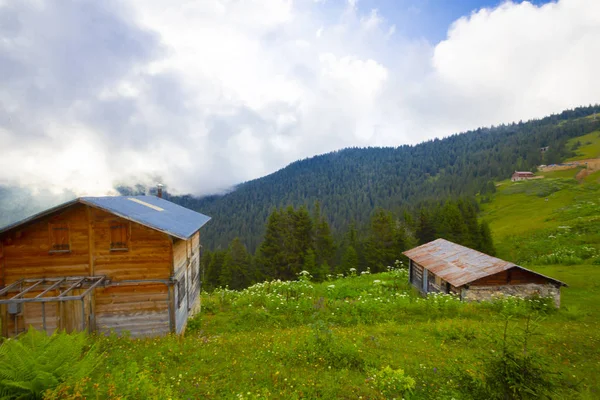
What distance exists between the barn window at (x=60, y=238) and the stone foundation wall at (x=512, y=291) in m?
20.7

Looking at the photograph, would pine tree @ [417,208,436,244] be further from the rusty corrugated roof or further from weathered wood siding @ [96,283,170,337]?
weathered wood siding @ [96,283,170,337]

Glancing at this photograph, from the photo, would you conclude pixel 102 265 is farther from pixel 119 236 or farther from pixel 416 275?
pixel 416 275

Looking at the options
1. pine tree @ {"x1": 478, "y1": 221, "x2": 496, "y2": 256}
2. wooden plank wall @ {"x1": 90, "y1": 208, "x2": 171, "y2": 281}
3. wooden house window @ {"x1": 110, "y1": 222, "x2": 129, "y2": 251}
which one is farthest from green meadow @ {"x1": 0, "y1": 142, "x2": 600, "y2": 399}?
pine tree @ {"x1": 478, "y1": 221, "x2": 496, "y2": 256}

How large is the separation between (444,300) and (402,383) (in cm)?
1048

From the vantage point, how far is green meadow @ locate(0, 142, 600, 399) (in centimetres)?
523

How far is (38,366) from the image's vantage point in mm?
5062

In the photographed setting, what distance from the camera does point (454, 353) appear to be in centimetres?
986

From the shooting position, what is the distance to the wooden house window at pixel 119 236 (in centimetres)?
1359

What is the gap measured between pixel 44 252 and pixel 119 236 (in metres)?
3.18

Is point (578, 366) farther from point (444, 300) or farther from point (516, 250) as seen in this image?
point (516, 250)

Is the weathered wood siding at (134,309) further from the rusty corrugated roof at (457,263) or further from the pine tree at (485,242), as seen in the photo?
the pine tree at (485,242)

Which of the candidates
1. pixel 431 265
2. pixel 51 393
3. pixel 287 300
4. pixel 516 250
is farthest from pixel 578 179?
pixel 51 393

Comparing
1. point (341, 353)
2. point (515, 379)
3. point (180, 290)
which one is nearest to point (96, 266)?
point (180, 290)

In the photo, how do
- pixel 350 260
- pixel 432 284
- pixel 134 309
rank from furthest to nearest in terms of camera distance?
pixel 350 260 → pixel 432 284 → pixel 134 309
